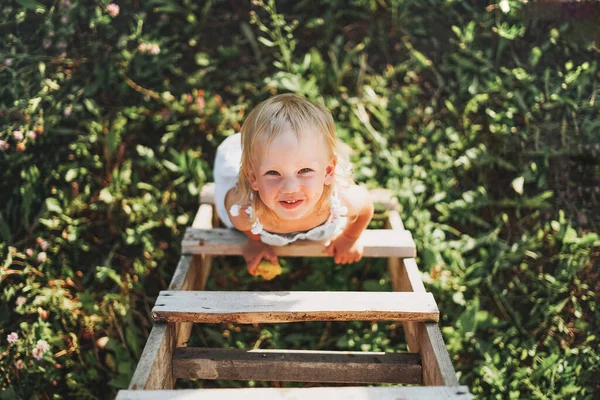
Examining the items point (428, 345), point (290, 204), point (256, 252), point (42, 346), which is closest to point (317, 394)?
point (428, 345)

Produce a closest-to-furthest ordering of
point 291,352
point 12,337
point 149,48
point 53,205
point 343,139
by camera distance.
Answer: point 291,352, point 12,337, point 53,205, point 343,139, point 149,48

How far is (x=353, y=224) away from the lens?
2354 millimetres

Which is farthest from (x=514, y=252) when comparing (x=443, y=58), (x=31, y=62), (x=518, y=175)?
(x=31, y=62)

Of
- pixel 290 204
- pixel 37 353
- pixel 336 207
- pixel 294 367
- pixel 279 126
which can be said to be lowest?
pixel 37 353

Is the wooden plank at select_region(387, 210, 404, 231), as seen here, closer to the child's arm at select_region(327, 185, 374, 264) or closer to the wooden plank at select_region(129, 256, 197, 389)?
the child's arm at select_region(327, 185, 374, 264)

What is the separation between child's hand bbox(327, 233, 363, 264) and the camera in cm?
239

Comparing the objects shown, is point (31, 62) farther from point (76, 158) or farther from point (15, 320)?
point (15, 320)

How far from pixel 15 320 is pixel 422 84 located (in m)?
2.31

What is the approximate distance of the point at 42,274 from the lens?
2643mm

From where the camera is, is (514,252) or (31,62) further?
(31,62)

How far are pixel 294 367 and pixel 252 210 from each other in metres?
0.57

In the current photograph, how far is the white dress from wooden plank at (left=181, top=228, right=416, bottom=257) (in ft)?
0.13

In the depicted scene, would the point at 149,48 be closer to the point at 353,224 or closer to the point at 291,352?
the point at 353,224

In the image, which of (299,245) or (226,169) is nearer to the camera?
(299,245)
